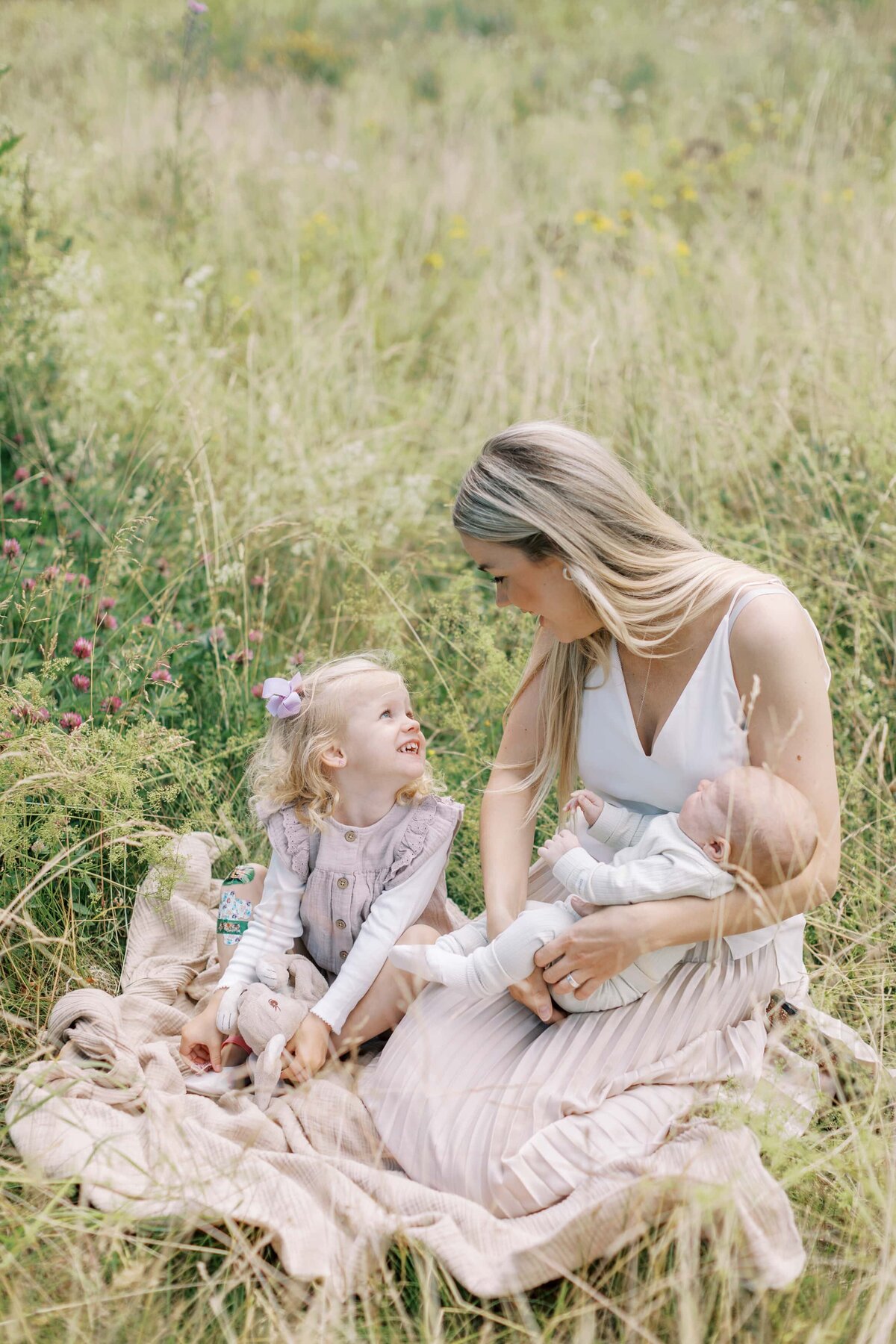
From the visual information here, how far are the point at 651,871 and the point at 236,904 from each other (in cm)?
110

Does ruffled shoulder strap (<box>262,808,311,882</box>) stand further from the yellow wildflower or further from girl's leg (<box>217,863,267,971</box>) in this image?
the yellow wildflower

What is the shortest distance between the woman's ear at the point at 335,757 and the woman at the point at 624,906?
0.42 metres

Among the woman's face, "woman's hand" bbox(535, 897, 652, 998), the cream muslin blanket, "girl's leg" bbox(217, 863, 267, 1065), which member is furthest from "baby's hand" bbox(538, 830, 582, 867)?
"girl's leg" bbox(217, 863, 267, 1065)

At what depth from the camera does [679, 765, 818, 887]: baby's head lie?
86.0 inches

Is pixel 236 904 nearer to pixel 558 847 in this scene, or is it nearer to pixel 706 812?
pixel 558 847

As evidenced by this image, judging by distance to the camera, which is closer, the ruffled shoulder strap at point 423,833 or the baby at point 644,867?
the baby at point 644,867

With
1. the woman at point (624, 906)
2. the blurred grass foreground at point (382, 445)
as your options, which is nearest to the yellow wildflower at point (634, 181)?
the blurred grass foreground at point (382, 445)

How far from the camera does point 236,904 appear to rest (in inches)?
113

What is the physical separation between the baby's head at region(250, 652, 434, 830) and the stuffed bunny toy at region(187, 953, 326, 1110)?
1.22 feet

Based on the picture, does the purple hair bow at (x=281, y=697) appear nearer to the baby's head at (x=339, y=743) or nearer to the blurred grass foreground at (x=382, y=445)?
the baby's head at (x=339, y=743)

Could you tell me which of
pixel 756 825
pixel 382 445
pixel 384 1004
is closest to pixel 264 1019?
pixel 384 1004

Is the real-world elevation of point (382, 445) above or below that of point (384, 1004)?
above

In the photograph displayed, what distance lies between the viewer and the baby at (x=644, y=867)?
2.21 m

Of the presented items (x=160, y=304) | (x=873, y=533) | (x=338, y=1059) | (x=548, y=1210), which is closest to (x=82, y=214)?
(x=160, y=304)
